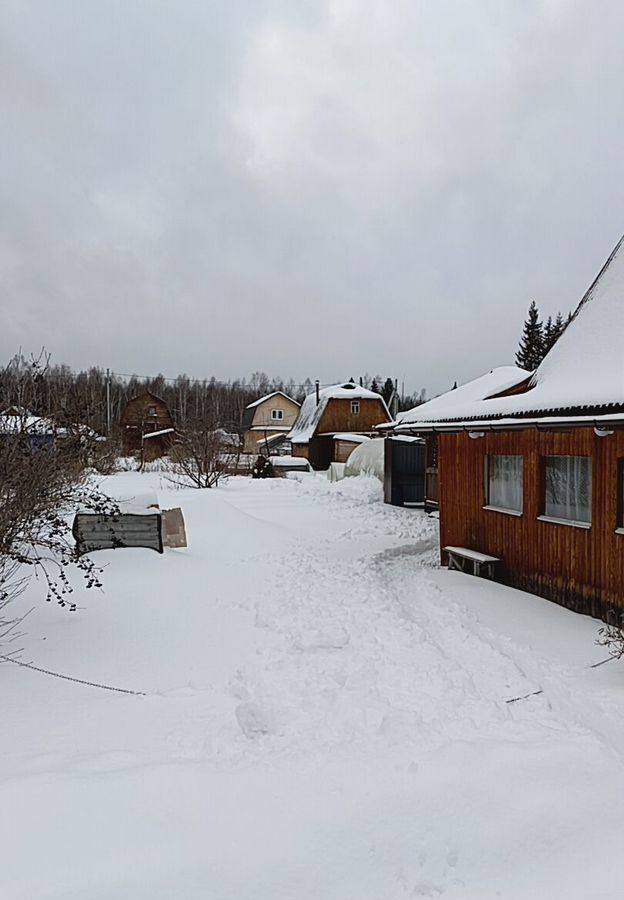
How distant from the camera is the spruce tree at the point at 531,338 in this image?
126 feet

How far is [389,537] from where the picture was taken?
1293 cm

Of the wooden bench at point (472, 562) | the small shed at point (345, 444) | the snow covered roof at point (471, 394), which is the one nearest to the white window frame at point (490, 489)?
the wooden bench at point (472, 562)

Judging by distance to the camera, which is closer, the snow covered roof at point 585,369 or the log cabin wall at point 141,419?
the snow covered roof at point 585,369

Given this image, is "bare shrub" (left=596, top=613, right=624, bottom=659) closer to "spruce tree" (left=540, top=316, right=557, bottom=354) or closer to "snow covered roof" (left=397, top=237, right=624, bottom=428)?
"snow covered roof" (left=397, top=237, right=624, bottom=428)

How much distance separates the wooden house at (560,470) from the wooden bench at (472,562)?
0.03m

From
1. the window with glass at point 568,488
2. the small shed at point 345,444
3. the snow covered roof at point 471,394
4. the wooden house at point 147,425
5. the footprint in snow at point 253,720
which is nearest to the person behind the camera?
the footprint in snow at point 253,720

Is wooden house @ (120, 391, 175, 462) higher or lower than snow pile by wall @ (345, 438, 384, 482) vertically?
higher

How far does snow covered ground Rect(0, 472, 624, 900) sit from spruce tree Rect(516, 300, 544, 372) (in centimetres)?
3475

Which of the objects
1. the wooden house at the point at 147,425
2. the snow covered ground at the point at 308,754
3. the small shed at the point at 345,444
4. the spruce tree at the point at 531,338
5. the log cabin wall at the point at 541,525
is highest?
the spruce tree at the point at 531,338

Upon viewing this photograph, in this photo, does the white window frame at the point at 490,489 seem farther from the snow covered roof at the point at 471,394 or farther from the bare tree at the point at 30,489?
the bare tree at the point at 30,489

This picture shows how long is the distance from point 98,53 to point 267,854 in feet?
38.4

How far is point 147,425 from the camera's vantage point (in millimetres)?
39719

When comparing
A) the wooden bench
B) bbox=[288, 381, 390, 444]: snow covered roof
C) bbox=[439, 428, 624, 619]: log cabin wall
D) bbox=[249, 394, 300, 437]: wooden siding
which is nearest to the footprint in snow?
bbox=[439, 428, 624, 619]: log cabin wall

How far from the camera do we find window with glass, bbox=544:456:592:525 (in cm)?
693
